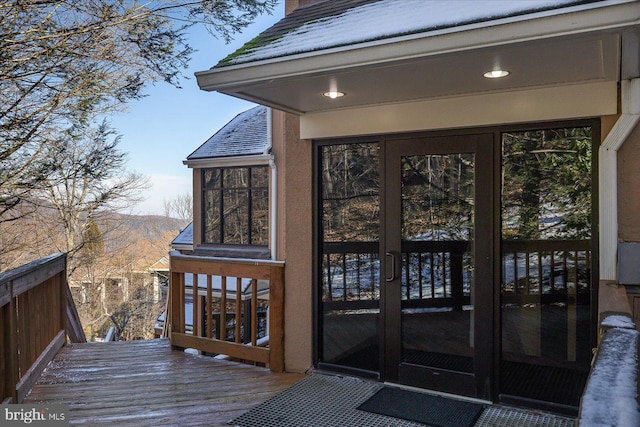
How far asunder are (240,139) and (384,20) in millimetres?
8514

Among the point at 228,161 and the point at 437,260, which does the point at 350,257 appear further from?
the point at 228,161

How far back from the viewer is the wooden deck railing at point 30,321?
320 centimetres

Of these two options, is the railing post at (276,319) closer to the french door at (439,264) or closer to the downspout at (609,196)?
the french door at (439,264)

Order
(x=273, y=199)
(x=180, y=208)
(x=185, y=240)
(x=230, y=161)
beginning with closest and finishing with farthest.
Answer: (x=273, y=199), (x=230, y=161), (x=185, y=240), (x=180, y=208)

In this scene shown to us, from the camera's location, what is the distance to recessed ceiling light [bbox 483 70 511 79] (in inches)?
115

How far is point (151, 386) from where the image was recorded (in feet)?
12.6

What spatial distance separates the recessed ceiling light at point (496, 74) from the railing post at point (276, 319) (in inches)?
90.5

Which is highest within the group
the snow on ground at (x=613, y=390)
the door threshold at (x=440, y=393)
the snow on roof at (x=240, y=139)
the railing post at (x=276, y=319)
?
the snow on roof at (x=240, y=139)

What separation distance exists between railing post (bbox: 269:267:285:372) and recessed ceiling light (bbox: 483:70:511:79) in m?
2.30

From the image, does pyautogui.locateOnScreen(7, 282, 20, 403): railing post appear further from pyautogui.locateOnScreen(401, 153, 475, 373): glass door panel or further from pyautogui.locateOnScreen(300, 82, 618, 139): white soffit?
pyautogui.locateOnScreen(401, 153, 475, 373): glass door panel

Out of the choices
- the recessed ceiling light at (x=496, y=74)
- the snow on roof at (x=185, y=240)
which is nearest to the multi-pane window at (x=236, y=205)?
the snow on roof at (x=185, y=240)

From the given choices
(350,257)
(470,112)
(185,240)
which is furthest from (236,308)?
(185,240)

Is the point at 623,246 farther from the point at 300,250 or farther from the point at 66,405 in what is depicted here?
the point at 66,405

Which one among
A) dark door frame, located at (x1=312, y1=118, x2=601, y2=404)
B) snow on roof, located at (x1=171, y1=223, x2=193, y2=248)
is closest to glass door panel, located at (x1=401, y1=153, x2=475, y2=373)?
dark door frame, located at (x1=312, y1=118, x2=601, y2=404)
